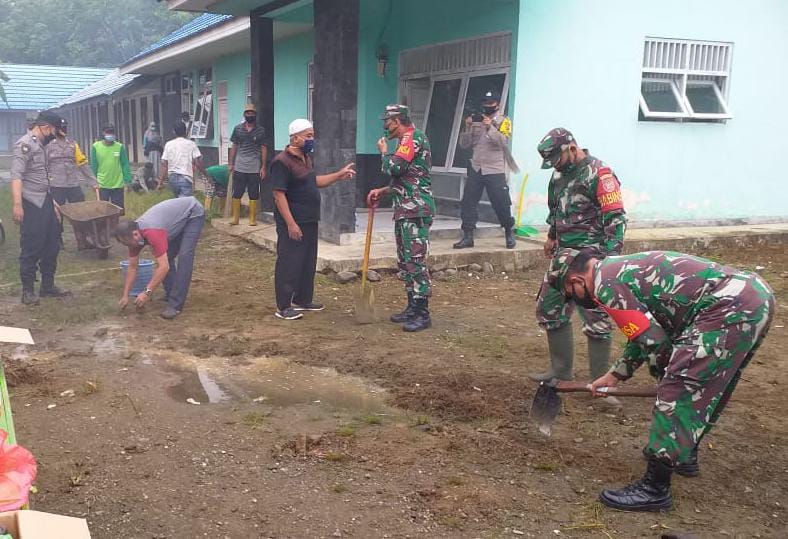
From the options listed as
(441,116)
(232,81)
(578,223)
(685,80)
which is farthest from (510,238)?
(232,81)

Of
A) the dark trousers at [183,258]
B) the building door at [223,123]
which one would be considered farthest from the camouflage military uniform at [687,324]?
the building door at [223,123]

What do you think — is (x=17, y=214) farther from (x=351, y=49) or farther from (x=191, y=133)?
(x=191, y=133)

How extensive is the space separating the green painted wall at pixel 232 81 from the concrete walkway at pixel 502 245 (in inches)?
231

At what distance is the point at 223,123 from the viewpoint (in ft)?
56.9

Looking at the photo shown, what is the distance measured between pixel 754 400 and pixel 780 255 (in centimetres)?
551

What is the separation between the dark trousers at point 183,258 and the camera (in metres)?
6.40

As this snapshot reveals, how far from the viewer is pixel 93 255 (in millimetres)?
9484

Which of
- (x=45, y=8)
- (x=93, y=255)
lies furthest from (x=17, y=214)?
(x=45, y=8)

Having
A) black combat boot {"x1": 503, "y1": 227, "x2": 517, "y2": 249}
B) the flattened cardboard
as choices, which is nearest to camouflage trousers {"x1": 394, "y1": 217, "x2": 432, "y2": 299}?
black combat boot {"x1": 503, "y1": 227, "x2": 517, "y2": 249}

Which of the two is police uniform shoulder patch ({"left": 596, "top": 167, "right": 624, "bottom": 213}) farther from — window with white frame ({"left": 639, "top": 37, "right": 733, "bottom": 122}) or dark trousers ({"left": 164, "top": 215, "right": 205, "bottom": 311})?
window with white frame ({"left": 639, "top": 37, "right": 733, "bottom": 122})

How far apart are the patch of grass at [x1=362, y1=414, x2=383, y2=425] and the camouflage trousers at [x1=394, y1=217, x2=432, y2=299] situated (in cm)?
191

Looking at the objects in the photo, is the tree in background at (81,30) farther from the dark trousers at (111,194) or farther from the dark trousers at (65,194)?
the dark trousers at (65,194)

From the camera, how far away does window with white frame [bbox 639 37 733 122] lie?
9.65 m

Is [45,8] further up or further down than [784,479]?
further up
